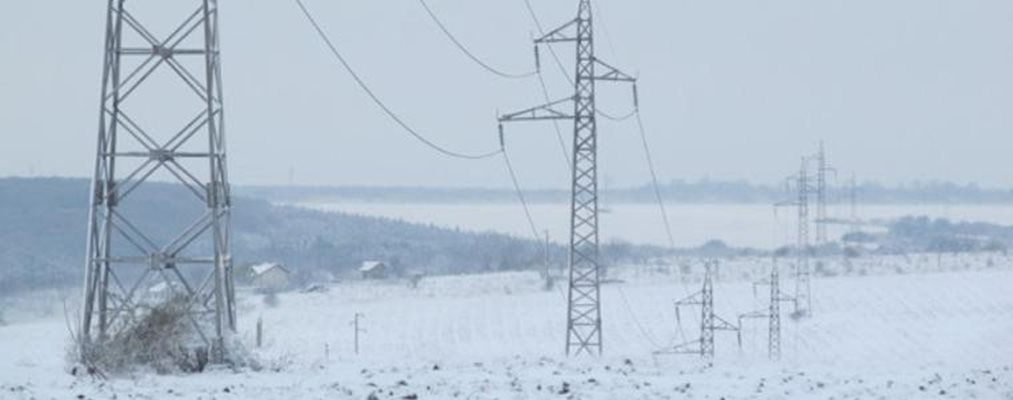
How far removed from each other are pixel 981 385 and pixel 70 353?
10.1 meters

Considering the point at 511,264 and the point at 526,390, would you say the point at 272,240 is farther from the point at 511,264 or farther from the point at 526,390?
the point at 526,390

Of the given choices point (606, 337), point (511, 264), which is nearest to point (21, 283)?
point (606, 337)

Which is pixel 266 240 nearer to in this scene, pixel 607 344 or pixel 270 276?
pixel 270 276

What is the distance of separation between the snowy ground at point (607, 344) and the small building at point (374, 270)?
948 cm

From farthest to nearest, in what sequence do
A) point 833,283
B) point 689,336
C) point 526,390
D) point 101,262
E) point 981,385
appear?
point 833,283 → point 689,336 → point 101,262 → point 981,385 → point 526,390

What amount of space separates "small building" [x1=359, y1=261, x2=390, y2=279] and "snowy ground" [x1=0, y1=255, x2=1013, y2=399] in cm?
948

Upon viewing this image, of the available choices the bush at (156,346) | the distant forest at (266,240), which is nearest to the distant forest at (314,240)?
the distant forest at (266,240)

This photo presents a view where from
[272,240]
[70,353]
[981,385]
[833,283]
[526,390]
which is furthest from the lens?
[272,240]

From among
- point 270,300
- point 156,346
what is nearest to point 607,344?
point 270,300

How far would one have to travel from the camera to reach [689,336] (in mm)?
61281

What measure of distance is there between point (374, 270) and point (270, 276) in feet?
48.5

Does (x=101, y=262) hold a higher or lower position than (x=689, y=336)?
higher

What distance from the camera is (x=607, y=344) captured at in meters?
58.1

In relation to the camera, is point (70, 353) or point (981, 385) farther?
point (70, 353)
